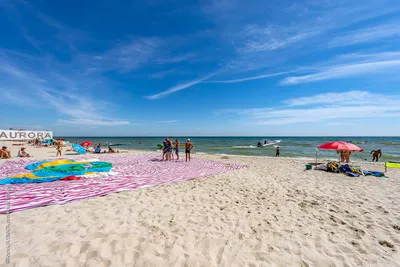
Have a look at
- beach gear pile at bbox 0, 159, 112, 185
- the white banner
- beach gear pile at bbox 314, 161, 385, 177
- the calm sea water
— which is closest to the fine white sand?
beach gear pile at bbox 0, 159, 112, 185

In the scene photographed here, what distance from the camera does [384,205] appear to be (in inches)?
224

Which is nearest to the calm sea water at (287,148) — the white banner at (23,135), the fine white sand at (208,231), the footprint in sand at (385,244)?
the white banner at (23,135)

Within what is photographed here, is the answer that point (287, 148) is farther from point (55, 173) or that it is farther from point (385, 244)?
point (55, 173)

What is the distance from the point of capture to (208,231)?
12.9 feet

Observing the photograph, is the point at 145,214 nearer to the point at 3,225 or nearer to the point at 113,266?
the point at 113,266

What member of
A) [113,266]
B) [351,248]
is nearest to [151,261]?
[113,266]

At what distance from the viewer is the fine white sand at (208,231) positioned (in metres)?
3.08

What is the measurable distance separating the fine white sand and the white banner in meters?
47.7

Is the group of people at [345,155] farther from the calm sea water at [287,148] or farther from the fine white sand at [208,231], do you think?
the fine white sand at [208,231]

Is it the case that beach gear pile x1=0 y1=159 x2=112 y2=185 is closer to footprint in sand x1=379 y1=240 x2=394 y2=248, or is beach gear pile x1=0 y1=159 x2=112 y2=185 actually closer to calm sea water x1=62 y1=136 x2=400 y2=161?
footprint in sand x1=379 y1=240 x2=394 y2=248

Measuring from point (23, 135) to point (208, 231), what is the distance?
176ft

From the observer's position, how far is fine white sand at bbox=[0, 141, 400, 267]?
308 cm

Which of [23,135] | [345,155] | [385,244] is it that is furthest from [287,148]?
[23,135]

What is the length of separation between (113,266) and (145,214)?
1.77 metres
